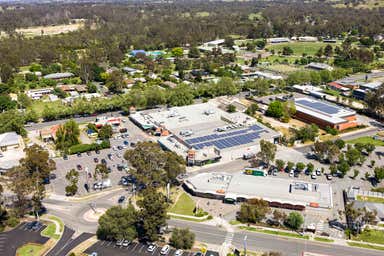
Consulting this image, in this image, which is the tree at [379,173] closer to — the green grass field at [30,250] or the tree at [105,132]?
the tree at [105,132]

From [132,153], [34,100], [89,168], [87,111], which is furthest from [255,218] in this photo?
[34,100]

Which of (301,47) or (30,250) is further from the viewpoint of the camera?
(301,47)

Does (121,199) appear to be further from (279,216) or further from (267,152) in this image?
(267,152)

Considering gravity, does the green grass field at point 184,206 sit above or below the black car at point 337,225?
above

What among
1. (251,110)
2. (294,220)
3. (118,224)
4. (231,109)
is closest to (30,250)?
(118,224)

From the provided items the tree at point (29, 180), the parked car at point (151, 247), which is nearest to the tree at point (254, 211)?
the parked car at point (151, 247)

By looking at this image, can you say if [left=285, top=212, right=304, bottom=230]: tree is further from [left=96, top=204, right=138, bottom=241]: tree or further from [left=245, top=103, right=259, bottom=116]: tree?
[left=245, top=103, right=259, bottom=116]: tree
